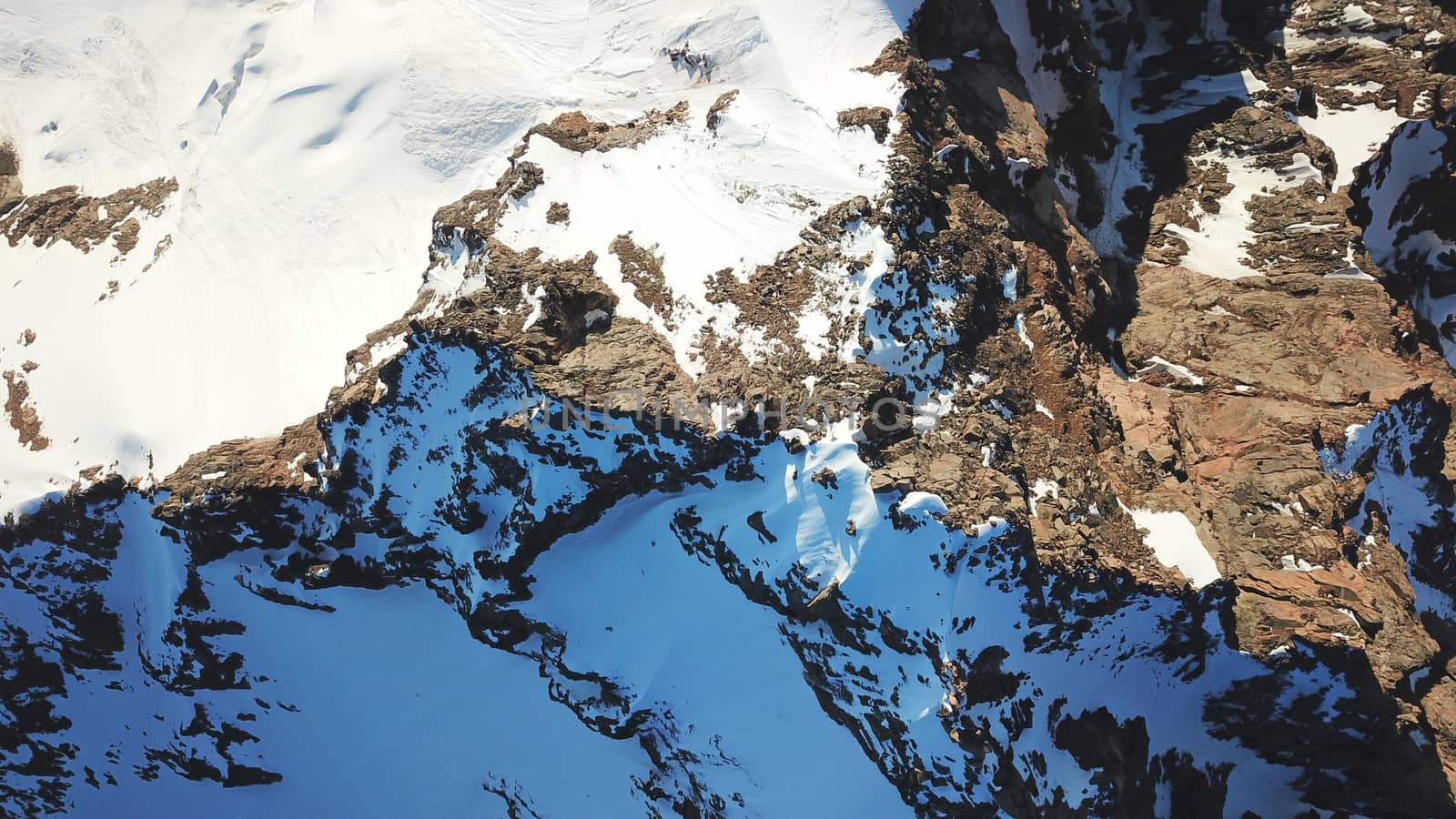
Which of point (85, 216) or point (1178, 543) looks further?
point (85, 216)

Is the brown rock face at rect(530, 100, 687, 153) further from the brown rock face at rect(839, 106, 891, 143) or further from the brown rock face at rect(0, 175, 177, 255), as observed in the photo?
the brown rock face at rect(0, 175, 177, 255)

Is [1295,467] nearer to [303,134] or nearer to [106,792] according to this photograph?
[303,134]

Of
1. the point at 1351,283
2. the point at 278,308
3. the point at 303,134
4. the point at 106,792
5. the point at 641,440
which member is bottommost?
the point at 106,792

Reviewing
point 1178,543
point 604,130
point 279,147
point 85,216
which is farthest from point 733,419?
point 85,216

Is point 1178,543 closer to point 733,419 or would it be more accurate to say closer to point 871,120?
point 733,419

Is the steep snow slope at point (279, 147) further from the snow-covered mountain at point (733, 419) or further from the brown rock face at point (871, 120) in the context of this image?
the brown rock face at point (871, 120)

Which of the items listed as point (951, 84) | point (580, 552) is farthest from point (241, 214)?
point (951, 84)

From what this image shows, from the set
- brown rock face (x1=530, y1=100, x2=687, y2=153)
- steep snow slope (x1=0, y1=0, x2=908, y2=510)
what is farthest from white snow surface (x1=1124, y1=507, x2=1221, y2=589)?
brown rock face (x1=530, y1=100, x2=687, y2=153)
